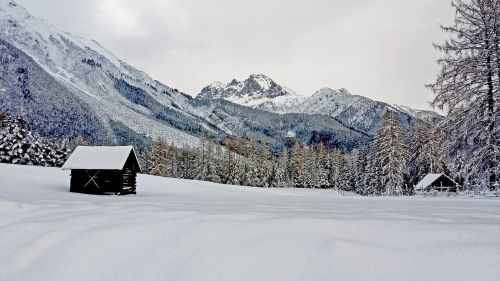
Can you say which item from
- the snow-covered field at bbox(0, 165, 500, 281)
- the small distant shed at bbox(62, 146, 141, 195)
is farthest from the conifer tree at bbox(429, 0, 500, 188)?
the small distant shed at bbox(62, 146, 141, 195)

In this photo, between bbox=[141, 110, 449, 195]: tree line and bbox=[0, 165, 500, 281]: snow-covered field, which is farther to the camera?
bbox=[141, 110, 449, 195]: tree line

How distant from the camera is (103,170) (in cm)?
2617

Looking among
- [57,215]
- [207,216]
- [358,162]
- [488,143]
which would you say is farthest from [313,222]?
[358,162]

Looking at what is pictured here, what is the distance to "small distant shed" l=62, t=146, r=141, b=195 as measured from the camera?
25750 mm

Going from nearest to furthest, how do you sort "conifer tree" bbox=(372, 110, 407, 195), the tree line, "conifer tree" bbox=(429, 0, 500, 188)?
"conifer tree" bbox=(429, 0, 500, 188)
"conifer tree" bbox=(372, 110, 407, 195)
the tree line

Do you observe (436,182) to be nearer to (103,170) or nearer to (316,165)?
(103,170)

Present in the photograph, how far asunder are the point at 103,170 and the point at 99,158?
1.15m

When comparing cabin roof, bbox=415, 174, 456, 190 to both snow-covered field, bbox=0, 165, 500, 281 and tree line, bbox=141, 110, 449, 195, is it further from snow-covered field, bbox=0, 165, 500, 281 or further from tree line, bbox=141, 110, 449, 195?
snow-covered field, bbox=0, 165, 500, 281

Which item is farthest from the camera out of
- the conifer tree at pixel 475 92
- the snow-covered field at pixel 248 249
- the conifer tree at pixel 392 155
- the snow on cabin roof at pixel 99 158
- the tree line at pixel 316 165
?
the tree line at pixel 316 165

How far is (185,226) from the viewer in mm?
5891

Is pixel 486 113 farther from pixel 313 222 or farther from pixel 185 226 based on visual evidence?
pixel 185 226

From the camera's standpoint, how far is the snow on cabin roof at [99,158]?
2573 centimetres

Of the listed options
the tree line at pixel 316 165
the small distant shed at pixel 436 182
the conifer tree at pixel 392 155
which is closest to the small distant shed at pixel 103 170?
the tree line at pixel 316 165

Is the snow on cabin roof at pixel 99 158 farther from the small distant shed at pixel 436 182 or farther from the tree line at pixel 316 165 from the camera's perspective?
the small distant shed at pixel 436 182
